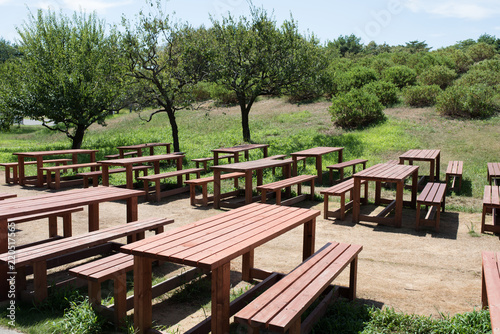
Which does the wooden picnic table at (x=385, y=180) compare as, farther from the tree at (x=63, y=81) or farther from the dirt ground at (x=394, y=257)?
the tree at (x=63, y=81)

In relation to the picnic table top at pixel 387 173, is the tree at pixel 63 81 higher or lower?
higher

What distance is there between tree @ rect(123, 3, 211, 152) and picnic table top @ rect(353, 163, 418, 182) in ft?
24.6

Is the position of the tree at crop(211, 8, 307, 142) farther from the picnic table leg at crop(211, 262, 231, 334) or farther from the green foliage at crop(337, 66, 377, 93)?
the picnic table leg at crop(211, 262, 231, 334)

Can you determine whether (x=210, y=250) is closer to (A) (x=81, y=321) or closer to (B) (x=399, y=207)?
(A) (x=81, y=321)

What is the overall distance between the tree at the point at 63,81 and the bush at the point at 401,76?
41.0 ft

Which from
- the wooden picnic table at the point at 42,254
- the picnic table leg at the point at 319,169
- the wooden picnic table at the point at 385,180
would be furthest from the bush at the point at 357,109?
the wooden picnic table at the point at 42,254

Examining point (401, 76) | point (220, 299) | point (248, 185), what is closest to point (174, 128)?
point (248, 185)

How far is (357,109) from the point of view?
15250 mm

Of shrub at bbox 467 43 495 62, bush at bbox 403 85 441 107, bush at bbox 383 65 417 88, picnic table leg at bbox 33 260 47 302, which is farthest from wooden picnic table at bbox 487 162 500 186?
shrub at bbox 467 43 495 62

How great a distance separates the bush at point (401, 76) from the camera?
19.7m

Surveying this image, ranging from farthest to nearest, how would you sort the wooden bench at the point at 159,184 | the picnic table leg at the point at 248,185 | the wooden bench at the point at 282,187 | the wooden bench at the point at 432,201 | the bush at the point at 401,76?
the bush at the point at 401,76, the wooden bench at the point at 159,184, the picnic table leg at the point at 248,185, the wooden bench at the point at 282,187, the wooden bench at the point at 432,201

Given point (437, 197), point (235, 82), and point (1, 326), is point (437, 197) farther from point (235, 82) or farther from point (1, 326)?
point (235, 82)

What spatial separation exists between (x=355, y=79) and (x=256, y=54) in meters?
7.22

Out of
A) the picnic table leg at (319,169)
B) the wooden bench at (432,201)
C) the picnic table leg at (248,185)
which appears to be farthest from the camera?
the picnic table leg at (319,169)
